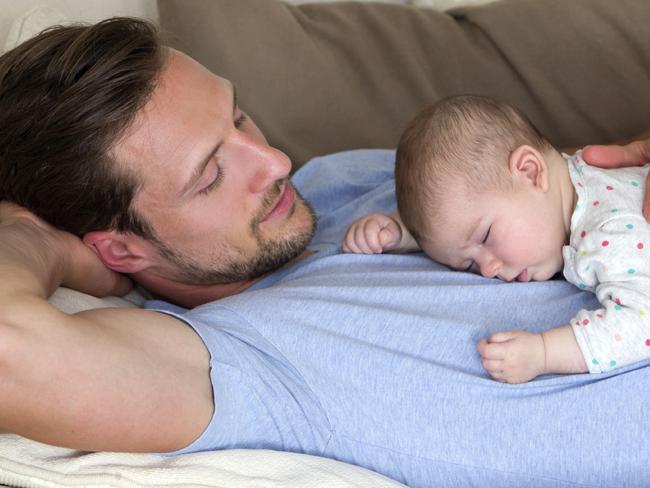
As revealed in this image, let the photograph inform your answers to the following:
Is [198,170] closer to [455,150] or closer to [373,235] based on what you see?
[373,235]

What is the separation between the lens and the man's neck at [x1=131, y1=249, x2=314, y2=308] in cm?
182

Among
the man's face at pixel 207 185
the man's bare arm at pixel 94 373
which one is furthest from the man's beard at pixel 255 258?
the man's bare arm at pixel 94 373

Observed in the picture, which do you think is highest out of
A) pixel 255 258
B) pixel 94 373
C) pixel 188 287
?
pixel 94 373

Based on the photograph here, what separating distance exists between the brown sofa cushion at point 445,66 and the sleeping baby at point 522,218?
623 mm

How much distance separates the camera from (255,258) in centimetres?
174

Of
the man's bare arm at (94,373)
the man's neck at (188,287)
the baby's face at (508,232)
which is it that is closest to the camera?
the man's bare arm at (94,373)

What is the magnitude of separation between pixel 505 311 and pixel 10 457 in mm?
877

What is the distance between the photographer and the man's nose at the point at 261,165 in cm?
168

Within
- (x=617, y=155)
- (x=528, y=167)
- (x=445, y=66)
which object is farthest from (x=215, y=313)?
(x=445, y=66)

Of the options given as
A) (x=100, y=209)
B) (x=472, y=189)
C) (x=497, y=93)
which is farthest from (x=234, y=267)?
(x=497, y=93)

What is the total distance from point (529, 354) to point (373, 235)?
468 mm

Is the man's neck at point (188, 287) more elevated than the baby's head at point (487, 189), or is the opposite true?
the baby's head at point (487, 189)

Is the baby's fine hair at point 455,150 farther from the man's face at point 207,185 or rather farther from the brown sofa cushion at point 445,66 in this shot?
the brown sofa cushion at point 445,66

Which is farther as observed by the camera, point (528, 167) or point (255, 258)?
point (255, 258)
